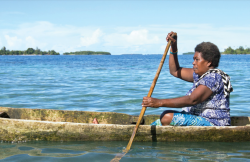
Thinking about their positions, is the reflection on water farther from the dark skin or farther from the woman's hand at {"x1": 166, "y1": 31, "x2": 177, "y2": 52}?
the woman's hand at {"x1": 166, "y1": 31, "x2": 177, "y2": 52}

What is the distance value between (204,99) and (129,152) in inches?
58.2

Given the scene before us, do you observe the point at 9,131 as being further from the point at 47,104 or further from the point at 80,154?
the point at 47,104

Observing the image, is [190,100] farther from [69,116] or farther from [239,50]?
[239,50]

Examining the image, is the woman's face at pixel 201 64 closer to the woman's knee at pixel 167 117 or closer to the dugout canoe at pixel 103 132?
the woman's knee at pixel 167 117

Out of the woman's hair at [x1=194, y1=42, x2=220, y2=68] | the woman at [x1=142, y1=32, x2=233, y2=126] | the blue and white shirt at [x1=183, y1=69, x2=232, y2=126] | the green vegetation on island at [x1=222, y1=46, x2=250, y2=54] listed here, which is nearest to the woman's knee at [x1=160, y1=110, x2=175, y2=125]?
the woman at [x1=142, y1=32, x2=233, y2=126]

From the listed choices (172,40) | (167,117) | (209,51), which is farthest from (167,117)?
(172,40)

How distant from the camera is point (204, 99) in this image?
13.3 feet

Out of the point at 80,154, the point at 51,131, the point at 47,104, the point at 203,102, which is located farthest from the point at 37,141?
the point at 47,104

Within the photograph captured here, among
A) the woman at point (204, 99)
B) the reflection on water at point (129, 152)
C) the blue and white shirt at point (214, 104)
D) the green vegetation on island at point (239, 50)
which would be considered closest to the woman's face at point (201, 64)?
the woman at point (204, 99)

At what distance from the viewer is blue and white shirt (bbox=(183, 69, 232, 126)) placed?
4043 mm

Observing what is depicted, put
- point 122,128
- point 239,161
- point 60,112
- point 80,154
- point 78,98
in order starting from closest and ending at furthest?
1. point 239,161
2. point 80,154
3. point 122,128
4. point 60,112
5. point 78,98

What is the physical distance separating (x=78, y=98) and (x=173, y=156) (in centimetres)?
633

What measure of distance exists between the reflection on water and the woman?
Result: 1.54 ft

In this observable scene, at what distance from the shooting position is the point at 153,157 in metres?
4.30
